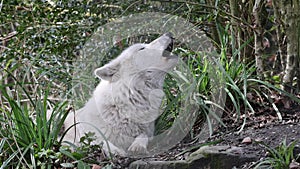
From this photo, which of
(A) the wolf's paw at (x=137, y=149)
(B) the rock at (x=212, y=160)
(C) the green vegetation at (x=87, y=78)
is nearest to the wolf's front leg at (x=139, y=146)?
(A) the wolf's paw at (x=137, y=149)

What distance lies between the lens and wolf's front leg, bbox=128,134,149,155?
3.59 meters

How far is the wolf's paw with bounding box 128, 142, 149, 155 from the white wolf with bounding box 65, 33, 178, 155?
76 millimetres

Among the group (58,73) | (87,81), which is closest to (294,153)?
(87,81)

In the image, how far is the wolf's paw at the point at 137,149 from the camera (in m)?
3.58

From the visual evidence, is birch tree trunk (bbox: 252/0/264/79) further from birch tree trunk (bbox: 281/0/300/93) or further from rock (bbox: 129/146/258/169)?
rock (bbox: 129/146/258/169)

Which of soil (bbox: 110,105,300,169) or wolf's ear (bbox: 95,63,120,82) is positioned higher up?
wolf's ear (bbox: 95,63,120,82)

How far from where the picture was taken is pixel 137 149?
11.8ft

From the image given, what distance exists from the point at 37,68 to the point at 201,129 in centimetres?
189

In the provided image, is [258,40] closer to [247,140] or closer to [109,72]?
[247,140]

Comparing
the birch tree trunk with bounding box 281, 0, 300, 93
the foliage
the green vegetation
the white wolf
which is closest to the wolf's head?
the white wolf

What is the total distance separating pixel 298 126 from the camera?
3.60 metres

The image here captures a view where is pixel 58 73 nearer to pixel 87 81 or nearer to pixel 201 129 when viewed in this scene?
pixel 87 81

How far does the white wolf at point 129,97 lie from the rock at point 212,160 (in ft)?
1.74

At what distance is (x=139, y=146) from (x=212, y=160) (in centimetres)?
68
